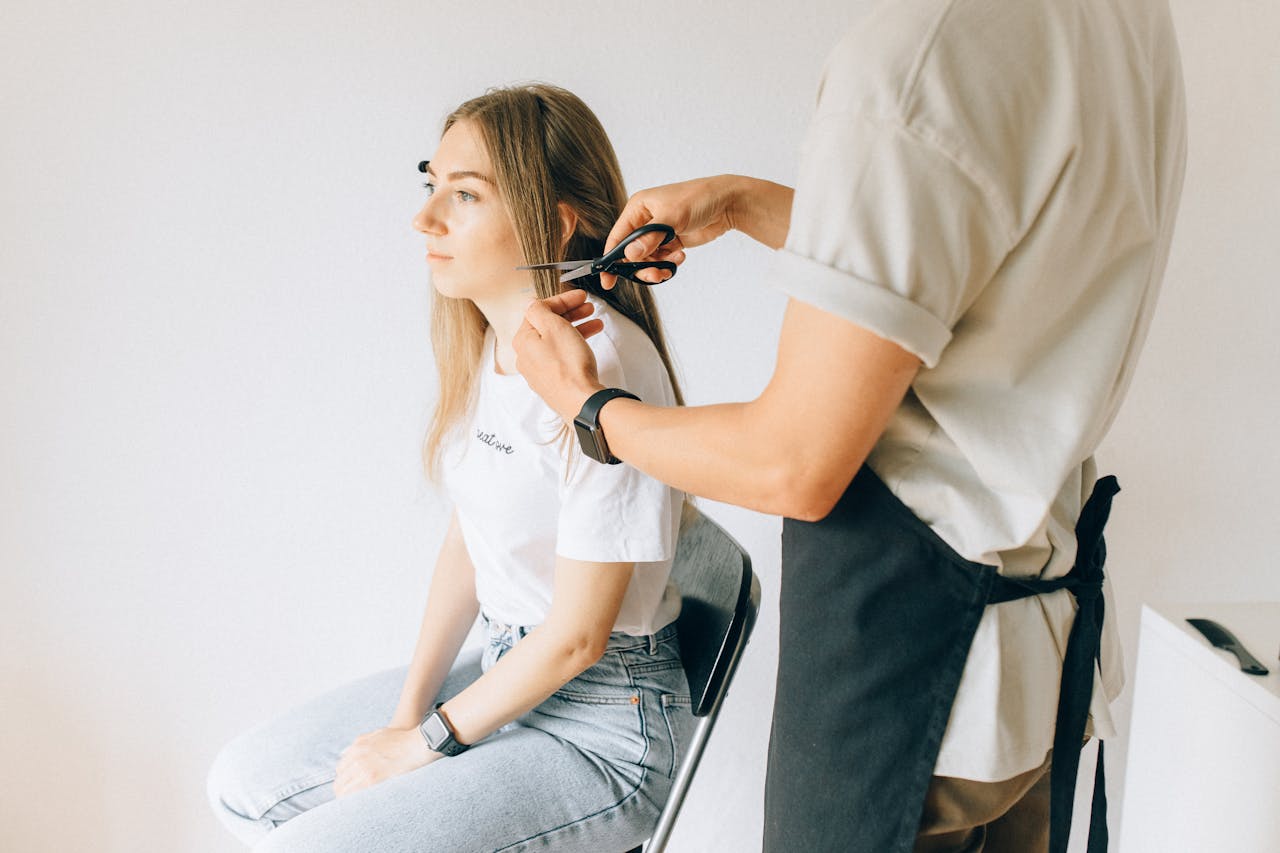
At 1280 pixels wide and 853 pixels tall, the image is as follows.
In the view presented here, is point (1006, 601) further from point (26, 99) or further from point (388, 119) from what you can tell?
point (26, 99)

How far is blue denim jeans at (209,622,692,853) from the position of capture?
915 millimetres

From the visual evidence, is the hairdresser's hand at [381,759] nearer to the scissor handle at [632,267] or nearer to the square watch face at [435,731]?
the square watch face at [435,731]

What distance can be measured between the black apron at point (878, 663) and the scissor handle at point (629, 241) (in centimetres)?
30

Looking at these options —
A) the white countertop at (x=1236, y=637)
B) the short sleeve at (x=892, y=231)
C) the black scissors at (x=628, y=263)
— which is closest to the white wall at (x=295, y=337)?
the white countertop at (x=1236, y=637)

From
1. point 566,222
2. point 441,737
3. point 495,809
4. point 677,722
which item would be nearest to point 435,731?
point 441,737

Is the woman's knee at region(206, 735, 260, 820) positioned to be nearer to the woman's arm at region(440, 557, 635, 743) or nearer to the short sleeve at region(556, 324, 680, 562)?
the woman's arm at region(440, 557, 635, 743)

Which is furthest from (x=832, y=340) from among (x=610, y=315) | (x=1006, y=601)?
(x=610, y=315)

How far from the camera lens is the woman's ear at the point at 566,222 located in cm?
109

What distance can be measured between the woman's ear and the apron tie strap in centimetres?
62

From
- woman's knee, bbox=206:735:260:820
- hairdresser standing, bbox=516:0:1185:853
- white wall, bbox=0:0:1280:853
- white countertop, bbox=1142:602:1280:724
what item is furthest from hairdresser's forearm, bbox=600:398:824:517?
white wall, bbox=0:0:1280:853

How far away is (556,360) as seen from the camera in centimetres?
81

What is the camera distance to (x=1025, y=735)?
2.29 feet

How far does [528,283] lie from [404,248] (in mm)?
457

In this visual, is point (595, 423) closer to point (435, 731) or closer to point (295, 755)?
point (435, 731)
